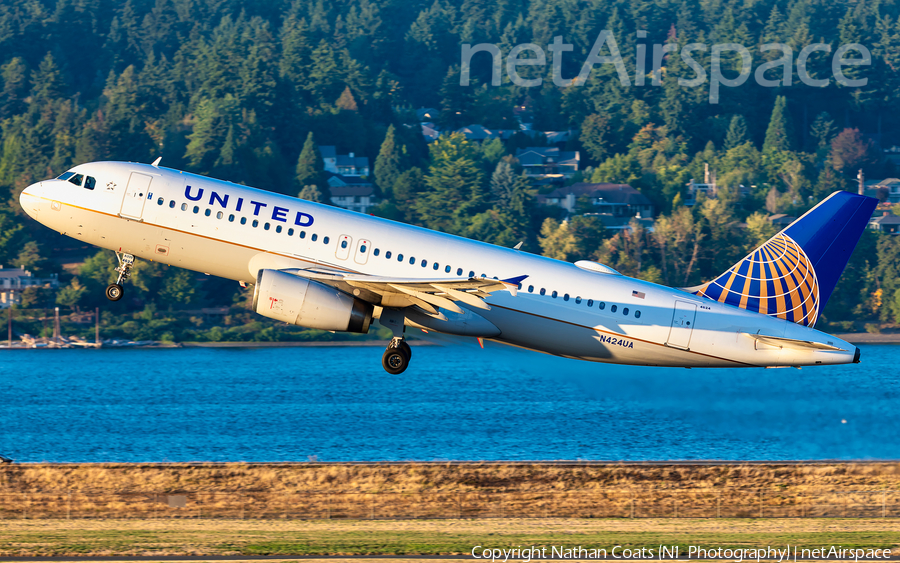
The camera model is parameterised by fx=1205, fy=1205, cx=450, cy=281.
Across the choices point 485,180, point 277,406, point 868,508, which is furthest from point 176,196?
point 485,180

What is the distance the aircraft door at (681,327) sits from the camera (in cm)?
3884

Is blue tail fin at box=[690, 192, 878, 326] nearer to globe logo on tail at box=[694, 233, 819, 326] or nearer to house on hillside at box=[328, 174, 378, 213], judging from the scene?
globe logo on tail at box=[694, 233, 819, 326]

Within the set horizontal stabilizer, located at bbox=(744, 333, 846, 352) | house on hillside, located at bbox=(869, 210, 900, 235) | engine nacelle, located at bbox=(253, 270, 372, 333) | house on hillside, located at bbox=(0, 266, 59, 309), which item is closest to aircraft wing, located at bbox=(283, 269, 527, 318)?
engine nacelle, located at bbox=(253, 270, 372, 333)

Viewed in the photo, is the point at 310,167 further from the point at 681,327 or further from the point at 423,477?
the point at 423,477

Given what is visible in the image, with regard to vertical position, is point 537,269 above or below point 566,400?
above

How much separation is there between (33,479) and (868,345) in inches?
4077

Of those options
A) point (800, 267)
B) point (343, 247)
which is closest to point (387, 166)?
point (800, 267)

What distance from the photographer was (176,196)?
122 ft

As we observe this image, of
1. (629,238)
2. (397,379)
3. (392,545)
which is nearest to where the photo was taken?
(392,545)

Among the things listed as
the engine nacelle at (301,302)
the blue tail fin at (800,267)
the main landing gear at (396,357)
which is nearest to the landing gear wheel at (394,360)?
the main landing gear at (396,357)

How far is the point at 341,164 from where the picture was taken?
196m

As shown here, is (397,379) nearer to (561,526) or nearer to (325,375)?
(325,375)

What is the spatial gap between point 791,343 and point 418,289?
1262 centimetres

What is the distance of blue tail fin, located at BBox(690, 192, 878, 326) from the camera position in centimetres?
4088
